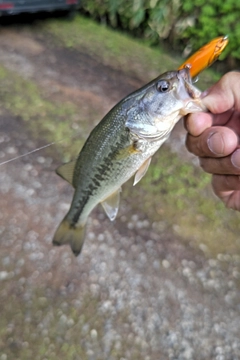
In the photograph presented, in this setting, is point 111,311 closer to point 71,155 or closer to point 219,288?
point 219,288

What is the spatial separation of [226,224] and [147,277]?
3.19 ft

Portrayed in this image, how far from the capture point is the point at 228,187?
8.00 feet

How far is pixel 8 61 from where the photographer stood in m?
5.40

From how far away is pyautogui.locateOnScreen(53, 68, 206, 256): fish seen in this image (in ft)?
6.13

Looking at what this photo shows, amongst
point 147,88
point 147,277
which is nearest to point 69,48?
point 147,277

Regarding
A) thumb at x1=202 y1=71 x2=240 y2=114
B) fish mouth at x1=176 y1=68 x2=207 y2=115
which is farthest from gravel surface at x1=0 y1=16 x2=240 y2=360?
fish mouth at x1=176 y1=68 x2=207 y2=115

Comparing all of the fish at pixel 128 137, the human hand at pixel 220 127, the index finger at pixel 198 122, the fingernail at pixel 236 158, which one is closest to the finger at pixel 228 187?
the human hand at pixel 220 127

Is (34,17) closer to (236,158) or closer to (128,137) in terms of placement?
(128,137)

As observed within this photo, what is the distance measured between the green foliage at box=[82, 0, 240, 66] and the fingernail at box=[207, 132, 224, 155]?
405 cm

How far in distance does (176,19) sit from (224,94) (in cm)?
473

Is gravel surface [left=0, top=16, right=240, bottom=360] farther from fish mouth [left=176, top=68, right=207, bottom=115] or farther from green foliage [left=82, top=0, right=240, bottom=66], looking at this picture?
green foliage [left=82, top=0, right=240, bottom=66]

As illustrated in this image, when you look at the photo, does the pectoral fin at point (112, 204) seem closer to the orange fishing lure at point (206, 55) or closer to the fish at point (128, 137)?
the fish at point (128, 137)

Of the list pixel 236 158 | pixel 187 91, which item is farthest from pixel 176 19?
pixel 187 91

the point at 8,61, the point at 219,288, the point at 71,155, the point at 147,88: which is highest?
the point at 147,88
